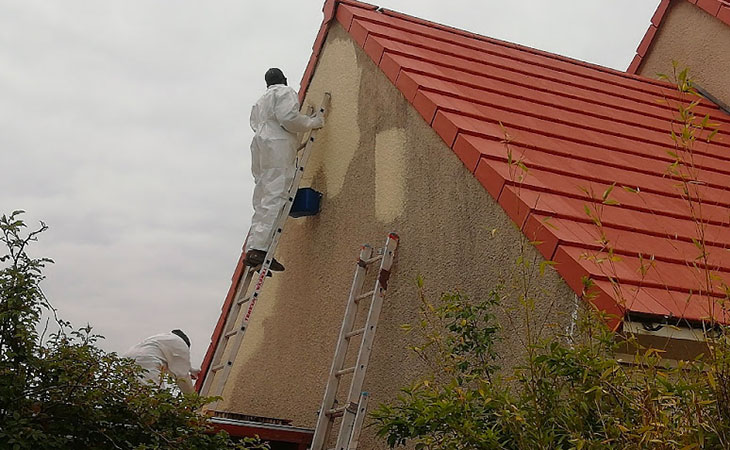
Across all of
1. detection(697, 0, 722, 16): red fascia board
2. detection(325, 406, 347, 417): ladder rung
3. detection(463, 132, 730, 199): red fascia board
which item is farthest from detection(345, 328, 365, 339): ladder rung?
detection(697, 0, 722, 16): red fascia board

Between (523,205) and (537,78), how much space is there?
2.88m

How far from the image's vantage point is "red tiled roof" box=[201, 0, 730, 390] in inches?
156

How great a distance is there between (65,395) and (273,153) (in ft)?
9.66

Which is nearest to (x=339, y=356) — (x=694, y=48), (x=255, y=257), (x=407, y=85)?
(x=255, y=257)

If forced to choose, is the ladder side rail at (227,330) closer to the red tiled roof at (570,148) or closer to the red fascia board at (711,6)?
the red tiled roof at (570,148)

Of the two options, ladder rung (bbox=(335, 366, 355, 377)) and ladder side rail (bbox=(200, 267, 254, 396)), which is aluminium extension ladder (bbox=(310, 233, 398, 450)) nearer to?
ladder rung (bbox=(335, 366, 355, 377))

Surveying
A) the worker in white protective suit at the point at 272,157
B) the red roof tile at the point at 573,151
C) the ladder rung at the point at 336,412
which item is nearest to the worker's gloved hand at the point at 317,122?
the worker in white protective suit at the point at 272,157

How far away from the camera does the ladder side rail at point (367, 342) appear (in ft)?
16.1

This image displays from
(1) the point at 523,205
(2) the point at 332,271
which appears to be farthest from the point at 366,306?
(1) the point at 523,205

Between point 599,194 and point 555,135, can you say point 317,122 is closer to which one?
point 555,135

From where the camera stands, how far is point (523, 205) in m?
4.28

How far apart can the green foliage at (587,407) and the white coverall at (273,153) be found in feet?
9.91

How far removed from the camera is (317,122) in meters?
6.63

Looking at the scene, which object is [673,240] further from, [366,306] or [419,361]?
[366,306]
